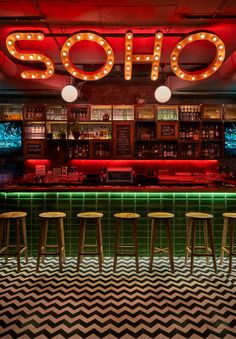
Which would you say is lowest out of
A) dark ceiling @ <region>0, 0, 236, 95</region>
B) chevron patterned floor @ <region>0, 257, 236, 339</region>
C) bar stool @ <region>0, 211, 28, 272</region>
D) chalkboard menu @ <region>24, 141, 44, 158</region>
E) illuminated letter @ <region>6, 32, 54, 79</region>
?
chevron patterned floor @ <region>0, 257, 236, 339</region>

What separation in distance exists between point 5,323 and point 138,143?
19.2 ft

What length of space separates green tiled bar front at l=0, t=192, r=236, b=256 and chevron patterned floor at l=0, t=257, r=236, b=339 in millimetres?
462

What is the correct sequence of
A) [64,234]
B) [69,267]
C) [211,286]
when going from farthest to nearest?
[64,234] < [69,267] < [211,286]

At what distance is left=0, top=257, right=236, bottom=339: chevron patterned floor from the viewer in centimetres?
349

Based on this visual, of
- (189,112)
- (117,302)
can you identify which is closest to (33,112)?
(189,112)

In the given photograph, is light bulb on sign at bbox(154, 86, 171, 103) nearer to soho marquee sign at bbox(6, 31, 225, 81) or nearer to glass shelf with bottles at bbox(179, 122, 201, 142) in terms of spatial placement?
soho marquee sign at bbox(6, 31, 225, 81)

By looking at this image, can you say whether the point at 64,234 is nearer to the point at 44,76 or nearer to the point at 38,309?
the point at 38,309

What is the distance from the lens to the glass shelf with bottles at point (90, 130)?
28.2 ft

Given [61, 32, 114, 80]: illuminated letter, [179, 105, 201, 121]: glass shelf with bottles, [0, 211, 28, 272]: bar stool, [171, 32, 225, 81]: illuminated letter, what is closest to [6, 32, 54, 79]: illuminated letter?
[61, 32, 114, 80]: illuminated letter

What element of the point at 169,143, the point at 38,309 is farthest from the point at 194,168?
the point at 38,309

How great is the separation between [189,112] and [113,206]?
155 inches

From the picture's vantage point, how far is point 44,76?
5.38 metres

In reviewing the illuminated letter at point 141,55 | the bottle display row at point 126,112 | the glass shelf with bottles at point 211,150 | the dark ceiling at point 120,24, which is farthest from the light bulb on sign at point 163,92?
the glass shelf with bottles at point 211,150

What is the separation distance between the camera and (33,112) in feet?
28.6
